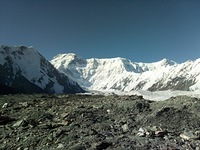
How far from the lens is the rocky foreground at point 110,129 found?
17594 mm

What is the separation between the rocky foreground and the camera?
17594 mm

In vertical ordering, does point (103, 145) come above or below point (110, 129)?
below

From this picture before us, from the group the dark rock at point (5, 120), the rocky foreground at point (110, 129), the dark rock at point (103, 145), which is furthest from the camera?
the dark rock at point (5, 120)

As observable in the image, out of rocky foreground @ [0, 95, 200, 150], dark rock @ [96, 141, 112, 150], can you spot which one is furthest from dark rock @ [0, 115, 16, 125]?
dark rock @ [96, 141, 112, 150]

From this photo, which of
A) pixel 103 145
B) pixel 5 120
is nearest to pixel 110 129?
pixel 103 145

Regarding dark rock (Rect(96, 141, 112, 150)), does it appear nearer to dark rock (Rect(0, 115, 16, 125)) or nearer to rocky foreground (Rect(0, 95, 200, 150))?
rocky foreground (Rect(0, 95, 200, 150))

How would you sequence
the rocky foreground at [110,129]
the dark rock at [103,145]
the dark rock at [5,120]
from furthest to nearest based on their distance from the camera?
the dark rock at [5,120], the rocky foreground at [110,129], the dark rock at [103,145]

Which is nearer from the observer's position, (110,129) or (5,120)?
(110,129)

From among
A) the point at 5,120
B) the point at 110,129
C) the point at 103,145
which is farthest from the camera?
the point at 5,120

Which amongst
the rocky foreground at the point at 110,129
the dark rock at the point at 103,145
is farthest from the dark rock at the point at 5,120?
the dark rock at the point at 103,145

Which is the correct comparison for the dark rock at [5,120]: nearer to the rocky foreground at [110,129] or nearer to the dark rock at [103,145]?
the rocky foreground at [110,129]

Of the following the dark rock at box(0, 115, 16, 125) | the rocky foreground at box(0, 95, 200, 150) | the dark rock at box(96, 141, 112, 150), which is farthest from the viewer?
the dark rock at box(0, 115, 16, 125)

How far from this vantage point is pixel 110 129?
20.6 metres

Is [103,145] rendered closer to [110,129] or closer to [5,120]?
[110,129]
